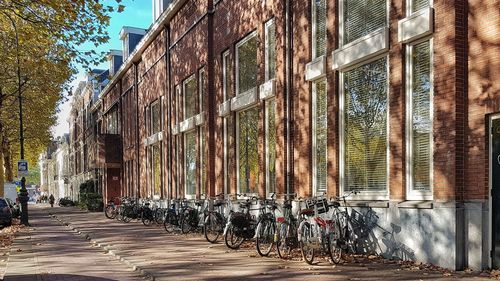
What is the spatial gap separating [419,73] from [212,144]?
33.9ft

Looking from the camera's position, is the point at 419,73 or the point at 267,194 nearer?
the point at 419,73

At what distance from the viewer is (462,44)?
323 inches

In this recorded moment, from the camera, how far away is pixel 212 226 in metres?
14.0

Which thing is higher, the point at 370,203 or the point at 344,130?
the point at 344,130

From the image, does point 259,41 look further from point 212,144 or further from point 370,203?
point 370,203

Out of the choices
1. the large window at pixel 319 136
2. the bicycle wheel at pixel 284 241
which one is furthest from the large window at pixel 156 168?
the bicycle wheel at pixel 284 241

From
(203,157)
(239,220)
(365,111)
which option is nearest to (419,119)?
(365,111)

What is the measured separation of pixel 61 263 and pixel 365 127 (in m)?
6.86

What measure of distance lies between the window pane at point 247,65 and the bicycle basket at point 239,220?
4646mm

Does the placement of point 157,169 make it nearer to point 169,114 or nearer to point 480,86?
point 169,114

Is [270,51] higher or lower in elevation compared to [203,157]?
higher

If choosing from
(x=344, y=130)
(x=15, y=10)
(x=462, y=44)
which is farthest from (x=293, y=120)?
(x=15, y=10)

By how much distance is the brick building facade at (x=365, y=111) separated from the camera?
26.3ft

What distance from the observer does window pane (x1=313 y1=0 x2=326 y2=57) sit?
39.2 ft
